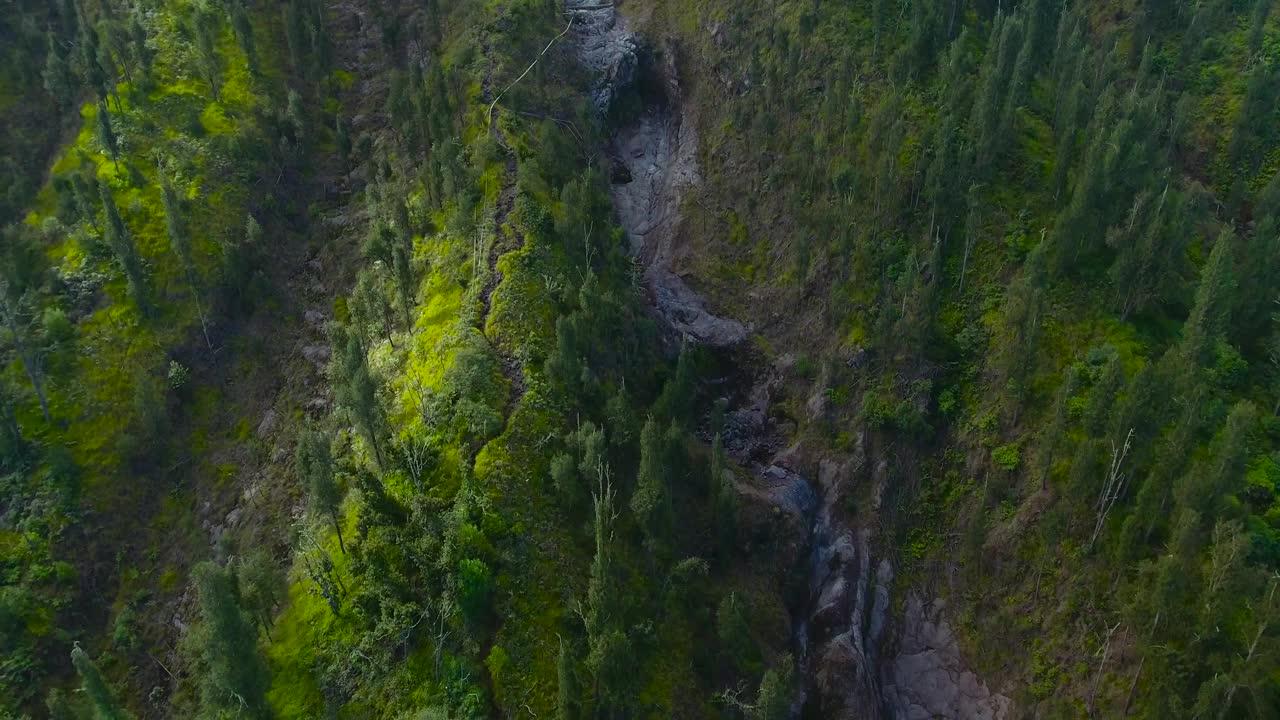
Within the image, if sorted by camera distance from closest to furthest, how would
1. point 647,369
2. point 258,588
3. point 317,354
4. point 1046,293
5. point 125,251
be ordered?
point 258,588, point 1046,293, point 125,251, point 647,369, point 317,354

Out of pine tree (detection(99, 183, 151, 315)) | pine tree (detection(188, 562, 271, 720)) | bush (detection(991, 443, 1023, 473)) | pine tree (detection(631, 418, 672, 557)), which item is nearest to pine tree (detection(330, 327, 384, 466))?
pine tree (detection(188, 562, 271, 720))

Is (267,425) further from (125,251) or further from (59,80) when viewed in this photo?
(59,80)

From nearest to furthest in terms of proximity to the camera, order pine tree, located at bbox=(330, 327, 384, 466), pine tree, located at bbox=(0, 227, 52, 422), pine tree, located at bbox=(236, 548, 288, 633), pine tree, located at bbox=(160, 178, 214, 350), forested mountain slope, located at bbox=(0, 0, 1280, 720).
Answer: forested mountain slope, located at bbox=(0, 0, 1280, 720), pine tree, located at bbox=(236, 548, 288, 633), pine tree, located at bbox=(330, 327, 384, 466), pine tree, located at bbox=(0, 227, 52, 422), pine tree, located at bbox=(160, 178, 214, 350)

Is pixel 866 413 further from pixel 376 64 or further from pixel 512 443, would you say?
pixel 376 64

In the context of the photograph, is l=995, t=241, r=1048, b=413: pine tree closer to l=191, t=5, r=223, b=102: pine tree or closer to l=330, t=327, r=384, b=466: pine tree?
l=330, t=327, r=384, b=466: pine tree

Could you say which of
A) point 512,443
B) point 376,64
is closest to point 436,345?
point 512,443

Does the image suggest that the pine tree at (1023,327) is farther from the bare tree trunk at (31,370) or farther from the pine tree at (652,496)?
the bare tree trunk at (31,370)

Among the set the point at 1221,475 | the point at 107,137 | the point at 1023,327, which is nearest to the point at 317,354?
the point at 107,137
